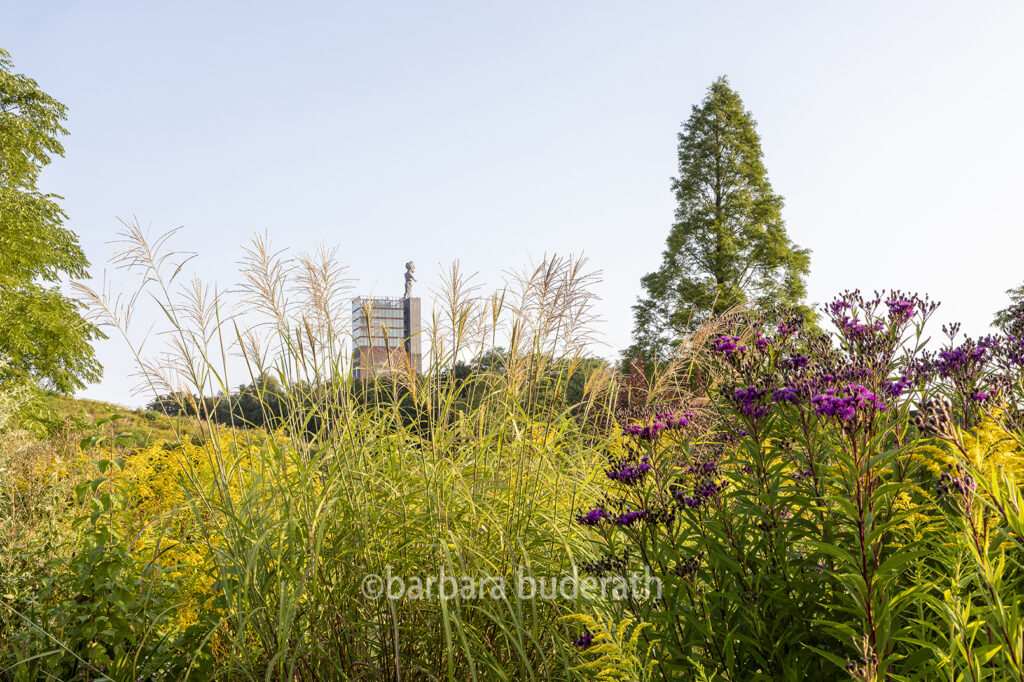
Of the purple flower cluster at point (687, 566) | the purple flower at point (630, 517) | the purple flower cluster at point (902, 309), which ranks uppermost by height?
the purple flower cluster at point (902, 309)

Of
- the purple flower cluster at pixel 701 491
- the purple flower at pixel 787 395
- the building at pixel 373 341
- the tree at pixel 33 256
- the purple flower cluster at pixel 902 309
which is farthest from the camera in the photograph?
the tree at pixel 33 256

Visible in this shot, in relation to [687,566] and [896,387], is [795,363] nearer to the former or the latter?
[896,387]

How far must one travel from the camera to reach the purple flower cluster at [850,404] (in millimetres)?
1489

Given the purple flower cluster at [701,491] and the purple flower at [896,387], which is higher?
the purple flower at [896,387]

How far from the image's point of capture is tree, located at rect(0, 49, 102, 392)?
14.5 metres

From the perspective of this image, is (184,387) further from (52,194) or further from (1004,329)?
(52,194)

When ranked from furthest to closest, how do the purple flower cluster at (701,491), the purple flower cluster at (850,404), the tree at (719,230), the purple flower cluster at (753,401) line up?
the tree at (719,230), the purple flower cluster at (701,491), the purple flower cluster at (753,401), the purple flower cluster at (850,404)

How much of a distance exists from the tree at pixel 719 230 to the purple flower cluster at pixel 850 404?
16.8 meters

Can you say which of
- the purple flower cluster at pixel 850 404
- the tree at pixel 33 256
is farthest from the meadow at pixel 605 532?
the tree at pixel 33 256

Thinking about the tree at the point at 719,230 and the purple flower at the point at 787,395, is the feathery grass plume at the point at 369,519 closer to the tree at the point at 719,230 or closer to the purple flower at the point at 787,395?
the purple flower at the point at 787,395

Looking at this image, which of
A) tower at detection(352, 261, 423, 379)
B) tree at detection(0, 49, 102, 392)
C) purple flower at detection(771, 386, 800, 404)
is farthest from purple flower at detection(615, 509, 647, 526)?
tree at detection(0, 49, 102, 392)

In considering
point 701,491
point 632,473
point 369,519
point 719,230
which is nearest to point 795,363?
point 701,491

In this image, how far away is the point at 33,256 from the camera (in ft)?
50.2

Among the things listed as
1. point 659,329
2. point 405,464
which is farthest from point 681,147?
point 405,464
